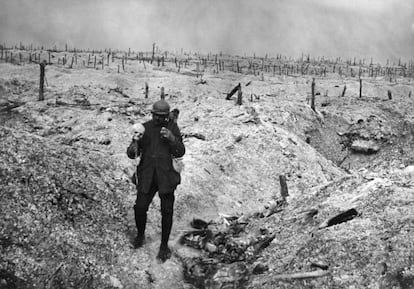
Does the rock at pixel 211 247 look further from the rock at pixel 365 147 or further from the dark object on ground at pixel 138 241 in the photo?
the rock at pixel 365 147

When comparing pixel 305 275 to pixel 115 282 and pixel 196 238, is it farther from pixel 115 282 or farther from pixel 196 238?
pixel 196 238

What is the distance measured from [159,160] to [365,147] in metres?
15.1

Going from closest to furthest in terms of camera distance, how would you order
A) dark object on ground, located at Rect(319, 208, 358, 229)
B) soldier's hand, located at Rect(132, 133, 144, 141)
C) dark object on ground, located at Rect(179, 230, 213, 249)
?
soldier's hand, located at Rect(132, 133, 144, 141)
dark object on ground, located at Rect(319, 208, 358, 229)
dark object on ground, located at Rect(179, 230, 213, 249)

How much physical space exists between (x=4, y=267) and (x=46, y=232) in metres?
0.67

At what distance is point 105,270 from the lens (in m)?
4.60

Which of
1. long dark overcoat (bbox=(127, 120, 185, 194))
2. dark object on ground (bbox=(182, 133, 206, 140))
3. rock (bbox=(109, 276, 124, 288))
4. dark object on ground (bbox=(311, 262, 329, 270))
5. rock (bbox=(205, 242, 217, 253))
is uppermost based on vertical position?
long dark overcoat (bbox=(127, 120, 185, 194))

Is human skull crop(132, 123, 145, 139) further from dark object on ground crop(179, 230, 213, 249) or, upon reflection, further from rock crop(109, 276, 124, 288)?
dark object on ground crop(179, 230, 213, 249)

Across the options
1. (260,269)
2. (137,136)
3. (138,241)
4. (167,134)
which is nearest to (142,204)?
(138,241)

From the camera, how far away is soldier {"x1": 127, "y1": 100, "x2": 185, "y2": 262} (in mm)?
4922

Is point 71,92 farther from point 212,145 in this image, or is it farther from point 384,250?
point 384,250

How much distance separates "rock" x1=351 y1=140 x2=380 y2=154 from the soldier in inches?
584

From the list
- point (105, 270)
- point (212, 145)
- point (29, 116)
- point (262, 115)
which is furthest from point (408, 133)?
point (105, 270)

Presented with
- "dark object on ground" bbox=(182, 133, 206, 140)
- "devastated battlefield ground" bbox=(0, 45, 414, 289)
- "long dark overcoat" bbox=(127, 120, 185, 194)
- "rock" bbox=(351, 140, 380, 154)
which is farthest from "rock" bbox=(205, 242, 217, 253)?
"rock" bbox=(351, 140, 380, 154)

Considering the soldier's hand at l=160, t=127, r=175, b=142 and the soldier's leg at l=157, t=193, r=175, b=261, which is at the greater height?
the soldier's hand at l=160, t=127, r=175, b=142
